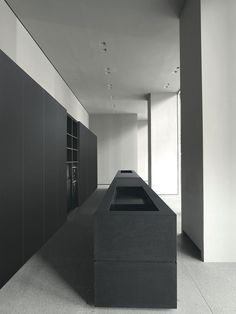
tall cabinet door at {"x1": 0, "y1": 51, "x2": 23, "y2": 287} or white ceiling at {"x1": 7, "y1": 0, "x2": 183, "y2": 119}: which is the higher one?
white ceiling at {"x1": 7, "y1": 0, "x2": 183, "y2": 119}

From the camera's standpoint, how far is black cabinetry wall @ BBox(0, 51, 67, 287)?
9.05ft

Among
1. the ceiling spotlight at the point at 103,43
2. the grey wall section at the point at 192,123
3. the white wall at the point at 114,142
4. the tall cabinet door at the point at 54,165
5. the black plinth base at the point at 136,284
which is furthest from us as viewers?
the white wall at the point at 114,142

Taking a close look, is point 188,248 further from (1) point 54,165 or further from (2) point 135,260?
(1) point 54,165

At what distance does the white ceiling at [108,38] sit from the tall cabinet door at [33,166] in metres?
1.52

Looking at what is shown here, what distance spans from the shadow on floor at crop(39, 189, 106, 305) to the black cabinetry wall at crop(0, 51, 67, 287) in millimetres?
202

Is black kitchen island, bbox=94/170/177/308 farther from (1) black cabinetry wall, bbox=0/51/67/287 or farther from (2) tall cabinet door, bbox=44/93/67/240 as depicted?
(2) tall cabinet door, bbox=44/93/67/240

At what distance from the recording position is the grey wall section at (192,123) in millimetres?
3602

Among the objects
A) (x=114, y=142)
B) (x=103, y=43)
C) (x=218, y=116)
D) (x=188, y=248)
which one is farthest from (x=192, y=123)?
(x=114, y=142)

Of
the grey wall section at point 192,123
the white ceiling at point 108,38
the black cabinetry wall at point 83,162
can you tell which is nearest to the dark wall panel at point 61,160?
the white ceiling at point 108,38

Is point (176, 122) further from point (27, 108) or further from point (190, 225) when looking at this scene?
point (27, 108)

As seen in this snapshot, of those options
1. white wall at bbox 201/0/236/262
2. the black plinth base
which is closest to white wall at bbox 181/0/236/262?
white wall at bbox 201/0/236/262

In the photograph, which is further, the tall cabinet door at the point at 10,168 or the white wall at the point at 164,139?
the white wall at the point at 164,139

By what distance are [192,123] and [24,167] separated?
2350 millimetres

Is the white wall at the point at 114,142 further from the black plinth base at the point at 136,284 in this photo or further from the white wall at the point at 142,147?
the black plinth base at the point at 136,284
